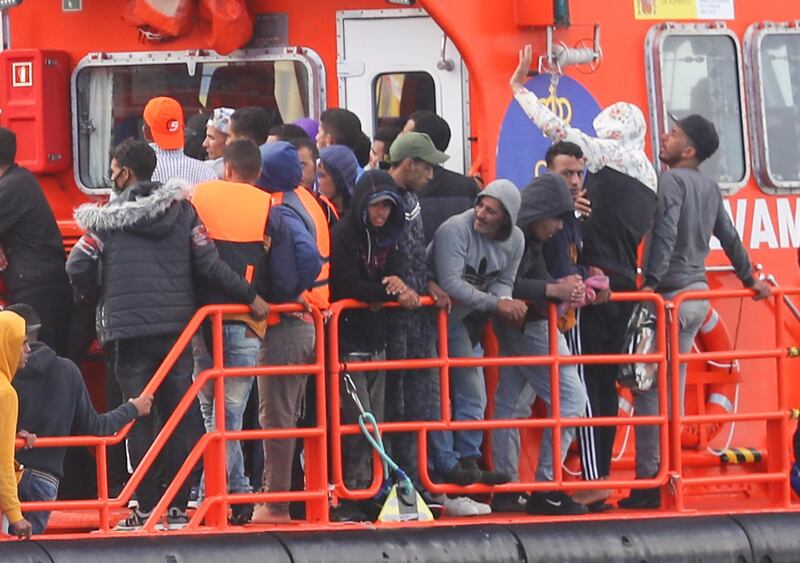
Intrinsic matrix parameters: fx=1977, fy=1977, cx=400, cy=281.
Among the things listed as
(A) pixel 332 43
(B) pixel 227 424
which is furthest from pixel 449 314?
(A) pixel 332 43

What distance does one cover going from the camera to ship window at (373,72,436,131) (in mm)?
9125

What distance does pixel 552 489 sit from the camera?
26.6ft

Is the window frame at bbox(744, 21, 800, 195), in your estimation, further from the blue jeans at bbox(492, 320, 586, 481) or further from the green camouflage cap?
the green camouflage cap

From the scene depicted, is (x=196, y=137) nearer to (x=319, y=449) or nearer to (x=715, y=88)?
(x=319, y=449)

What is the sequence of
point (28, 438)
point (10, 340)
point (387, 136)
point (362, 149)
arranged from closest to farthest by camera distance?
1. point (10, 340)
2. point (28, 438)
3. point (362, 149)
4. point (387, 136)

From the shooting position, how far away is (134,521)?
26.0 ft

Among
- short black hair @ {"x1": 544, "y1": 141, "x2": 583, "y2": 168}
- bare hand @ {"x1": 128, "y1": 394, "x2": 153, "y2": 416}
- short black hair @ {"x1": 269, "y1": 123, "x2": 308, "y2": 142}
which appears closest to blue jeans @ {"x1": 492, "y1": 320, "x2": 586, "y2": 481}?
short black hair @ {"x1": 544, "y1": 141, "x2": 583, "y2": 168}

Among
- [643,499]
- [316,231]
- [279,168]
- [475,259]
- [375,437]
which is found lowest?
[643,499]

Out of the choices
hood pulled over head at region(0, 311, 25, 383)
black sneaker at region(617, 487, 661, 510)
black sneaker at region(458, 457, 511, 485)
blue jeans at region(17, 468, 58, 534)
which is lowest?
black sneaker at region(617, 487, 661, 510)

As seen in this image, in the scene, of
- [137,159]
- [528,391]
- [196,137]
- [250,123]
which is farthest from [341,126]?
[528,391]

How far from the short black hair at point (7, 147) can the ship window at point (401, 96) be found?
174cm

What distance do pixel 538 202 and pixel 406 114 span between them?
1.20m

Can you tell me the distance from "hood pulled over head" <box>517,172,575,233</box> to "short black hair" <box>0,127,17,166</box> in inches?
85.2

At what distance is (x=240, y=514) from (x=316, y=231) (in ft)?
3.91
